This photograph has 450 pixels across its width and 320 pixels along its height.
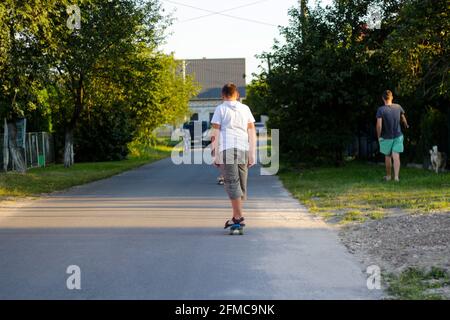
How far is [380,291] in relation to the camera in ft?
20.2

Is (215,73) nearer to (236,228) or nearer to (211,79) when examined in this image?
(211,79)

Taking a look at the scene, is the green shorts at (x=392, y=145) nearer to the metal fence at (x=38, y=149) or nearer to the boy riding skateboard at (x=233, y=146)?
the boy riding skateboard at (x=233, y=146)

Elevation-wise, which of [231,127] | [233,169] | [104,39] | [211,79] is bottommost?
[233,169]

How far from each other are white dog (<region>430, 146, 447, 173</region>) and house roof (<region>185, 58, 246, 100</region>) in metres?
76.7

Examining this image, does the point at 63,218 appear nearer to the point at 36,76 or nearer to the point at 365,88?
the point at 36,76

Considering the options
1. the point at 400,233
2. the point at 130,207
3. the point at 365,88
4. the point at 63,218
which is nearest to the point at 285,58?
the point at 365,88

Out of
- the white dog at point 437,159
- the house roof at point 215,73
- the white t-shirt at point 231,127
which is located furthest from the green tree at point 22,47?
the house roof at point 215,73

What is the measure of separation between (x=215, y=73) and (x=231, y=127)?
88054 mm

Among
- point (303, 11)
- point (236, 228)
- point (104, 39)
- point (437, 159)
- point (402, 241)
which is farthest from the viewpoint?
point (104, 39)

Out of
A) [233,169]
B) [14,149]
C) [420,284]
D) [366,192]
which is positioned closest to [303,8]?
[366,192]

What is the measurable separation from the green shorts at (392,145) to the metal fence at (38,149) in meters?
16.6

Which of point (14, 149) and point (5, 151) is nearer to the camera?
point (14, 149)

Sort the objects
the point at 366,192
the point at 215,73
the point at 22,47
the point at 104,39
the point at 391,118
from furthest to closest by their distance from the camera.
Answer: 1. the point at 215,73
2. the point at 104,39
3. the point at 22,47
4. the point at 391,118
5. the point at 366,192

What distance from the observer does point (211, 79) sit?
96.0 metres
